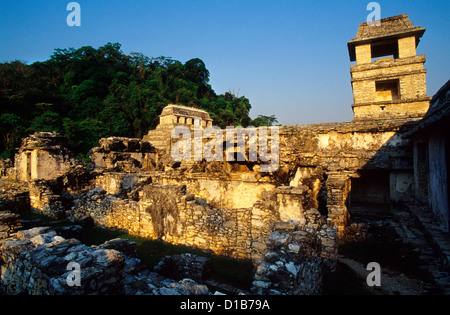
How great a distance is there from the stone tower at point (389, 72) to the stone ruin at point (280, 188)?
6 centimetres

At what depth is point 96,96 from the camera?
38.2 m

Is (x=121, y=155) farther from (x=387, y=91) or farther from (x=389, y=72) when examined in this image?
(x=387, y=91)

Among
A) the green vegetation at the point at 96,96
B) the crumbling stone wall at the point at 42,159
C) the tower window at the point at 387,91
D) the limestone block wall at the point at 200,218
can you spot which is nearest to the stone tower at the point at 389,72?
the tower window at the point at 387,91

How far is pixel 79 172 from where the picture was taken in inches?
548

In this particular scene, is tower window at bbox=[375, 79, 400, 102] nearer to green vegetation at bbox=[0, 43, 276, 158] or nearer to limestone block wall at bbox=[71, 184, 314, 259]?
limestone block wall at bbox=[71, 184, 314, 259]

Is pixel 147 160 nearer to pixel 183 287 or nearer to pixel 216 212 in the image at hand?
pixel 216 212

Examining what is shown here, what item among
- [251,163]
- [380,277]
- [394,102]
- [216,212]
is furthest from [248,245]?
[394,102]

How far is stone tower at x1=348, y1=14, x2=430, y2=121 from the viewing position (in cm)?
1462

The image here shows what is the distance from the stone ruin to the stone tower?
0.20ft

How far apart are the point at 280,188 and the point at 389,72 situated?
14460 millimetres

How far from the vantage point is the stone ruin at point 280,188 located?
4.21 meters

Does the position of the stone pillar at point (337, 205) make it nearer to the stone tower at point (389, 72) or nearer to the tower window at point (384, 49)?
the stone tower at point (389, 72)

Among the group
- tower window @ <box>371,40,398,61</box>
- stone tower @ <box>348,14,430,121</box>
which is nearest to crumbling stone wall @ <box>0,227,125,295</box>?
stone tower @ <box>348,14,430,121</box>

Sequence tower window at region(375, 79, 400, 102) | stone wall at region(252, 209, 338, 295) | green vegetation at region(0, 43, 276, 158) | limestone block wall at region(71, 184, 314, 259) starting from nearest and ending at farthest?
stone wall at region(252, 209, 338, 295)
limestone block wall at region(71, 184, 314, 259)
tower window at region(375, 79, 400, 102)
green vegetation at region(0, 43, 276, 158)
